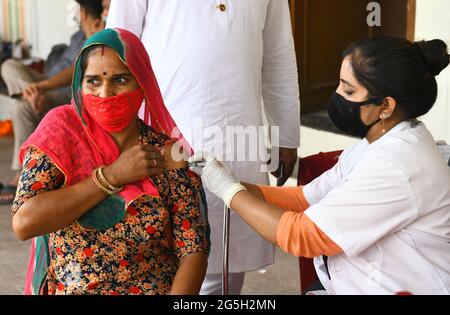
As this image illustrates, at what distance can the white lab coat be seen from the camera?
2.16m

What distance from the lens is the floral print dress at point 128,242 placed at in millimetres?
2338

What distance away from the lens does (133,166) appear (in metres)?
2.33

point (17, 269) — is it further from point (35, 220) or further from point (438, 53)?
point (438, 53)

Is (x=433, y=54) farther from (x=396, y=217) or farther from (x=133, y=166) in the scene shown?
(x=133, y=166)

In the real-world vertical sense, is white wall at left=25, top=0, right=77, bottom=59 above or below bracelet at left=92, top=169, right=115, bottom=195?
below

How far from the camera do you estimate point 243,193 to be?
7.82 ft

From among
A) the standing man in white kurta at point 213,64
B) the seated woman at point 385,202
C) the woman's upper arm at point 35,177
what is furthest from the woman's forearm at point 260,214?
the standing man in white kurta at point 213,64

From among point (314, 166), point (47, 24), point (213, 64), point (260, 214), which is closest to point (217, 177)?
point (260, 214)

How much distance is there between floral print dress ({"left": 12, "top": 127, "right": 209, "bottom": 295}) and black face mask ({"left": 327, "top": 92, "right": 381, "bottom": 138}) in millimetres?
492

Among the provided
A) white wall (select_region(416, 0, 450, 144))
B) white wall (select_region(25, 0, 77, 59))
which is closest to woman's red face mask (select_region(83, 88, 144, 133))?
white wall (select_region(416, 0, 450, 144))

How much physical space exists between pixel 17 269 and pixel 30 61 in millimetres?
3300

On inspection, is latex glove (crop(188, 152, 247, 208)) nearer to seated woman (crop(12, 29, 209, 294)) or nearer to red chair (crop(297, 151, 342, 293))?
seated woman (crop(12, 29, 209, 294))

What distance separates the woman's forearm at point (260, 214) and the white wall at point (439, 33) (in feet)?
7.41
